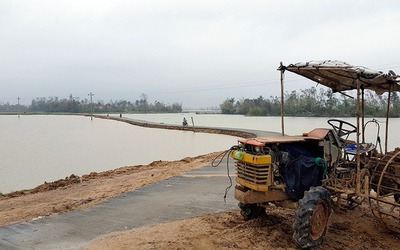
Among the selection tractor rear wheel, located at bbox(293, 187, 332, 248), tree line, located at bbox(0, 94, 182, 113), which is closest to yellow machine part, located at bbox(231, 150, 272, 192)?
tractor rear wheel, located at bbox(293, 187, 332, 248)

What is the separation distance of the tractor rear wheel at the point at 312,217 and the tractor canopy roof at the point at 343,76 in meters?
1.76

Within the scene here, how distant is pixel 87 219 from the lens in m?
6.96

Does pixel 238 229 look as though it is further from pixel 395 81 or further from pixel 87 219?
pixel 395 81

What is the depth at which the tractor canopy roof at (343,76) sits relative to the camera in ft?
18.2

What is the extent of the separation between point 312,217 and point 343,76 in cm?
248

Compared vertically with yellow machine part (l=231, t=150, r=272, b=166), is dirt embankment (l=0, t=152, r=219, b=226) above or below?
below

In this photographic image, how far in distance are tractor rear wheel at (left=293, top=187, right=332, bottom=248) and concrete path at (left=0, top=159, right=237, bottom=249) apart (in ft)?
7.63

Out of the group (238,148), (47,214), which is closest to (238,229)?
(238,148)

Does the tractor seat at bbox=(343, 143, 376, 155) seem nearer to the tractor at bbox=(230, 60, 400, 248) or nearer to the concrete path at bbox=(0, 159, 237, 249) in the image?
the tractor at bbox=(230, 60, 400, 248)

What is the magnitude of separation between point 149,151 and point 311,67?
21.0 metres

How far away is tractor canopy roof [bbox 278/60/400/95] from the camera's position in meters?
5.55

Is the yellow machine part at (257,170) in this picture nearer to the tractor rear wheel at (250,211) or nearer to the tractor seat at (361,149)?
the tractor rear wheel at (250,211)

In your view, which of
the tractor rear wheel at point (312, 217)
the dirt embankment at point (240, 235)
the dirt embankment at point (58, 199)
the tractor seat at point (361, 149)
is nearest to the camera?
the tractor rear wheel at point (312, 217)

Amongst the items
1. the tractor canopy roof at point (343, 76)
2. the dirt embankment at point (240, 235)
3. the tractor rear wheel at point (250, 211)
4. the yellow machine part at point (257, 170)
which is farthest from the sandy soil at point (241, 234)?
the tractor canopy roof at point (343, 76)
